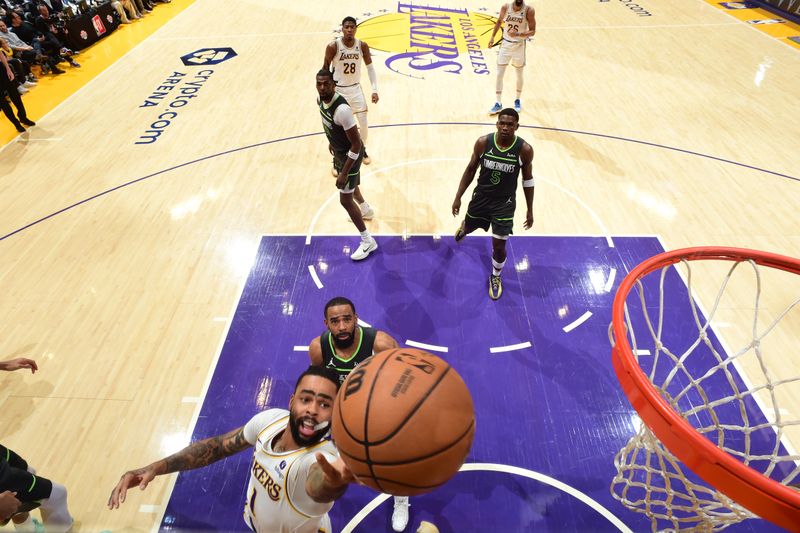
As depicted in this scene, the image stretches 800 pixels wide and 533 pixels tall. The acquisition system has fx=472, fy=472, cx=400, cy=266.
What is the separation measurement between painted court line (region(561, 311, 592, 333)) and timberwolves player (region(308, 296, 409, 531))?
233 cm

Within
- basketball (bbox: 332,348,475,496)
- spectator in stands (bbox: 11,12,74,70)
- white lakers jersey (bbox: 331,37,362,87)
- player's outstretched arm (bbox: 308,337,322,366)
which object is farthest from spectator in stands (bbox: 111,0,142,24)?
basketball (bbox: 332,348,475,496)

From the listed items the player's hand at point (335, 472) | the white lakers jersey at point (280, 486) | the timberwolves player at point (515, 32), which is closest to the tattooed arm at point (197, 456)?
the white lakers jersey at point (280, 486)

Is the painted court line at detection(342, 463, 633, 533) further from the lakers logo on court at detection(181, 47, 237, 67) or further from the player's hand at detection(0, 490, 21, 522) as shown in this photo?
the lakers logo on court at detection(181, 47, 237, 67)

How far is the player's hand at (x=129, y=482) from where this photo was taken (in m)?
2.54

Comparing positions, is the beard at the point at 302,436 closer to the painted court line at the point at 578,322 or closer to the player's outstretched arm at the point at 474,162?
the player's outstretched arm at the point at 474,162

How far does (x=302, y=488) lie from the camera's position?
7.14 feet

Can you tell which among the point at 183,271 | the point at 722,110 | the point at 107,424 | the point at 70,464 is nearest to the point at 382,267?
the point at 183,271

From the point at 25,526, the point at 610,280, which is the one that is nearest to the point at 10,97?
the point at 25,526

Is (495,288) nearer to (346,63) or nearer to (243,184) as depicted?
(346,63)

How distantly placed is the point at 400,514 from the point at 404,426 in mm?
1834

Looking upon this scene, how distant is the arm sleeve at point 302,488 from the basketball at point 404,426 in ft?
1.06

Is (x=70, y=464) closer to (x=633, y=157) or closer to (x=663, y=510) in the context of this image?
(x=663, y=510)

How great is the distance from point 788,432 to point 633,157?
462 centimetres

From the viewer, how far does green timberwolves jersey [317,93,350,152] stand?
467 cm
